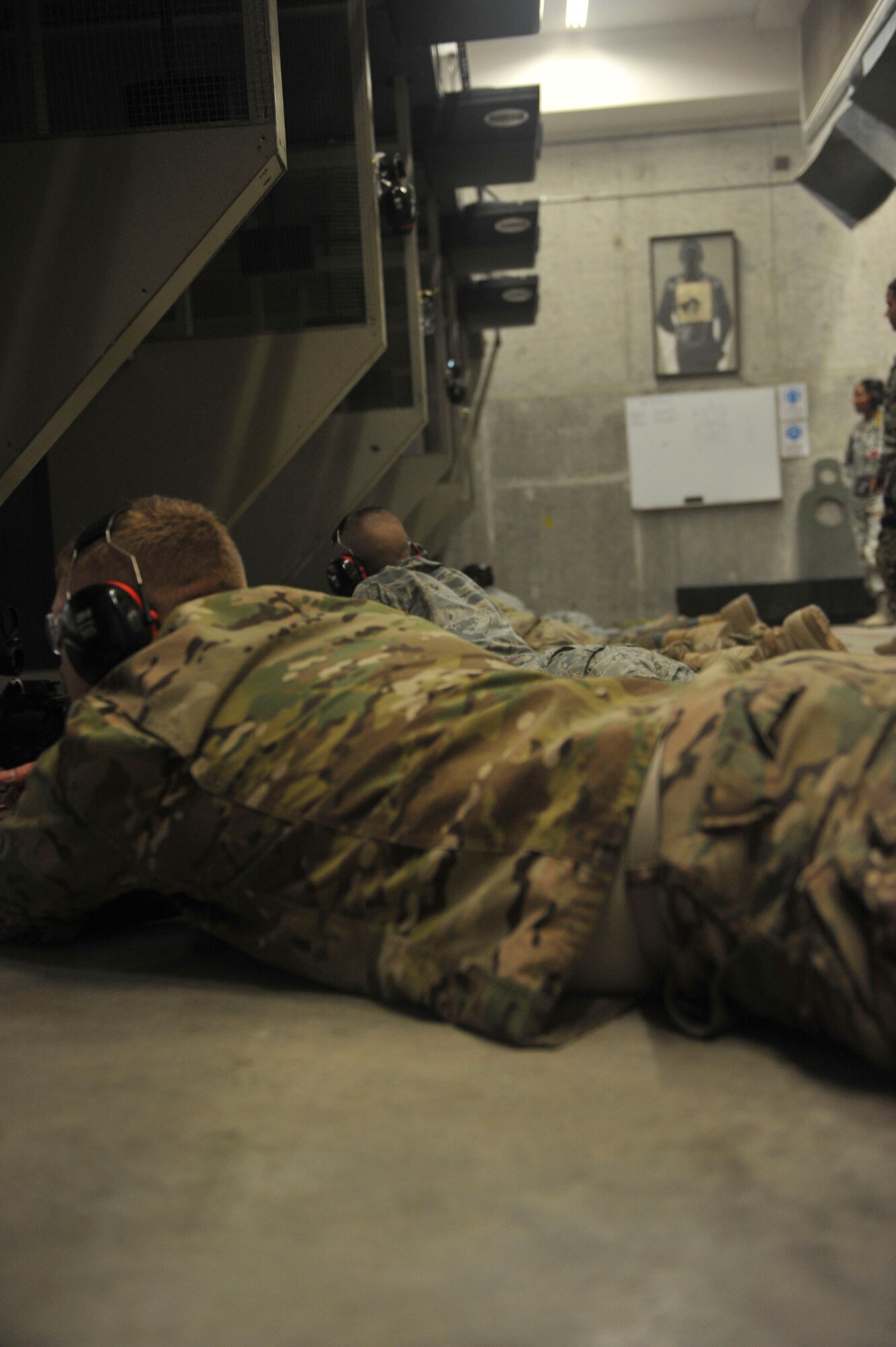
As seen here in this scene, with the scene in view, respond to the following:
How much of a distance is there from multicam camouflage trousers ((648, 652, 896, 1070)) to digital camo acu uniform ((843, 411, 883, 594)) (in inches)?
346

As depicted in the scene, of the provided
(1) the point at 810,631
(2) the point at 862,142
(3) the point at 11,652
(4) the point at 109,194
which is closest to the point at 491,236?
(2) the point at 862,142

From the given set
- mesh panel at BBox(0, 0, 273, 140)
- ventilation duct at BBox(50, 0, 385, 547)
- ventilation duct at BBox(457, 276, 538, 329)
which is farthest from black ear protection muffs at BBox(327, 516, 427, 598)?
ventilation duct at BBox(457, 276, 538, 329)

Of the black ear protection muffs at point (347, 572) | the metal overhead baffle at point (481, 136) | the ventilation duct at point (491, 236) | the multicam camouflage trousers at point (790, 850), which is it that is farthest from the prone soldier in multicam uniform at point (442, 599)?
the ventilation duct at point (491, 236)

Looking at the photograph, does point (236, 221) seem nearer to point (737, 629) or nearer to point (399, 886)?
point (399, 886)

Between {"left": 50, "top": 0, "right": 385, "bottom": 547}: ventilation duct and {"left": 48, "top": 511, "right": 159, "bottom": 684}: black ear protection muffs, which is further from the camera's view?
{"left": 50, "top": 0, "right": 385, "bottom": 547}: ventilation duct

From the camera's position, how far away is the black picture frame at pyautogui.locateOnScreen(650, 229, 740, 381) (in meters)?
11.4

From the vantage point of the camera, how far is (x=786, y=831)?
3.72 ft

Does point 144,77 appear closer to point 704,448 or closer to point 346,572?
point 346,572

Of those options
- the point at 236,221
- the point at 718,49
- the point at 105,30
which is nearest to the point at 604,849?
the point at 236,221

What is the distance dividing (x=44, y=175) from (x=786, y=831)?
2209 millimetres

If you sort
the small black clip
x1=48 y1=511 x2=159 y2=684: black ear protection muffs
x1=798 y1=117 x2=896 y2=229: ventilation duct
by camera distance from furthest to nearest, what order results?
x1=798 y1=117 x2=896 y2=229: ventilation duct
the small black clip
x1=48 y1=511 x2=159 y2=684: black ear protection muffs

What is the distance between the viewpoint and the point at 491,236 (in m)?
7.21

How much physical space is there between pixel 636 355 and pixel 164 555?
423 inches

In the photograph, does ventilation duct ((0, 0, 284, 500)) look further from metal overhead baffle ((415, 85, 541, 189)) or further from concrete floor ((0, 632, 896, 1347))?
metal overhead baffle ((415, 85, 541, 189))
